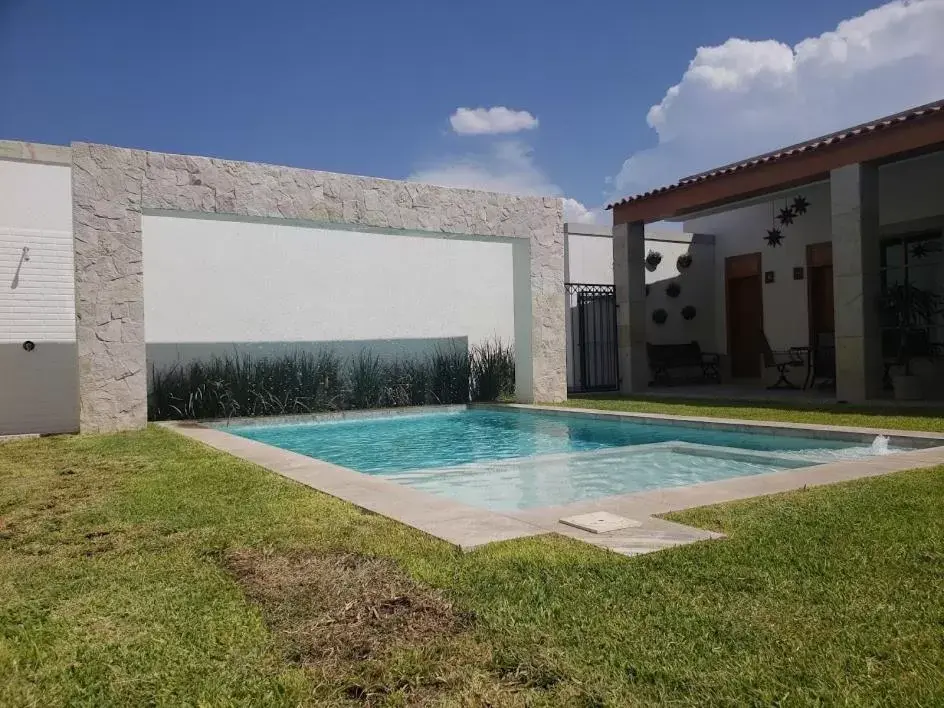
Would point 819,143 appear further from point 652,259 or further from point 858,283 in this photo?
point 652,259

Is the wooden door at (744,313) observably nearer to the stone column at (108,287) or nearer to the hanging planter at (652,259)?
the hanging planter at (652,259)

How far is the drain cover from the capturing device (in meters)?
3.31

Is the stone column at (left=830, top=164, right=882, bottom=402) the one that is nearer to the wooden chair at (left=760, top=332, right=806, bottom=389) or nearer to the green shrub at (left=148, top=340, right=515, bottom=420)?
the wooden chair at (left=760, top=332, right=806, bottom=389)

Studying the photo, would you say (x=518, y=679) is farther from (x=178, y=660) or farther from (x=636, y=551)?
(x=636, y=551)

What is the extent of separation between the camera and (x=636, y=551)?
2.97 m

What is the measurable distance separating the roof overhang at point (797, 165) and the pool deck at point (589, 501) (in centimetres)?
437

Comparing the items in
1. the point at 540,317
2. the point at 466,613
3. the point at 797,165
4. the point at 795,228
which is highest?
the point at 797,165

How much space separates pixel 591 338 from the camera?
13859 millimetres

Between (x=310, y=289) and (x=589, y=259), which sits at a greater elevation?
(x=589, y=259)

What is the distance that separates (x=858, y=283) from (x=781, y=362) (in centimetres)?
465

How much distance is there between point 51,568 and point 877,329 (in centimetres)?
959

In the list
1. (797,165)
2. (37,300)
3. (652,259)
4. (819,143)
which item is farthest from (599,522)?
(652,259)

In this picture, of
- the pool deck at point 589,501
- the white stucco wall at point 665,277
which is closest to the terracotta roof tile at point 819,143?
the white stucco wall at point 665,277

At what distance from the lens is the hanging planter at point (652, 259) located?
14656 mm
